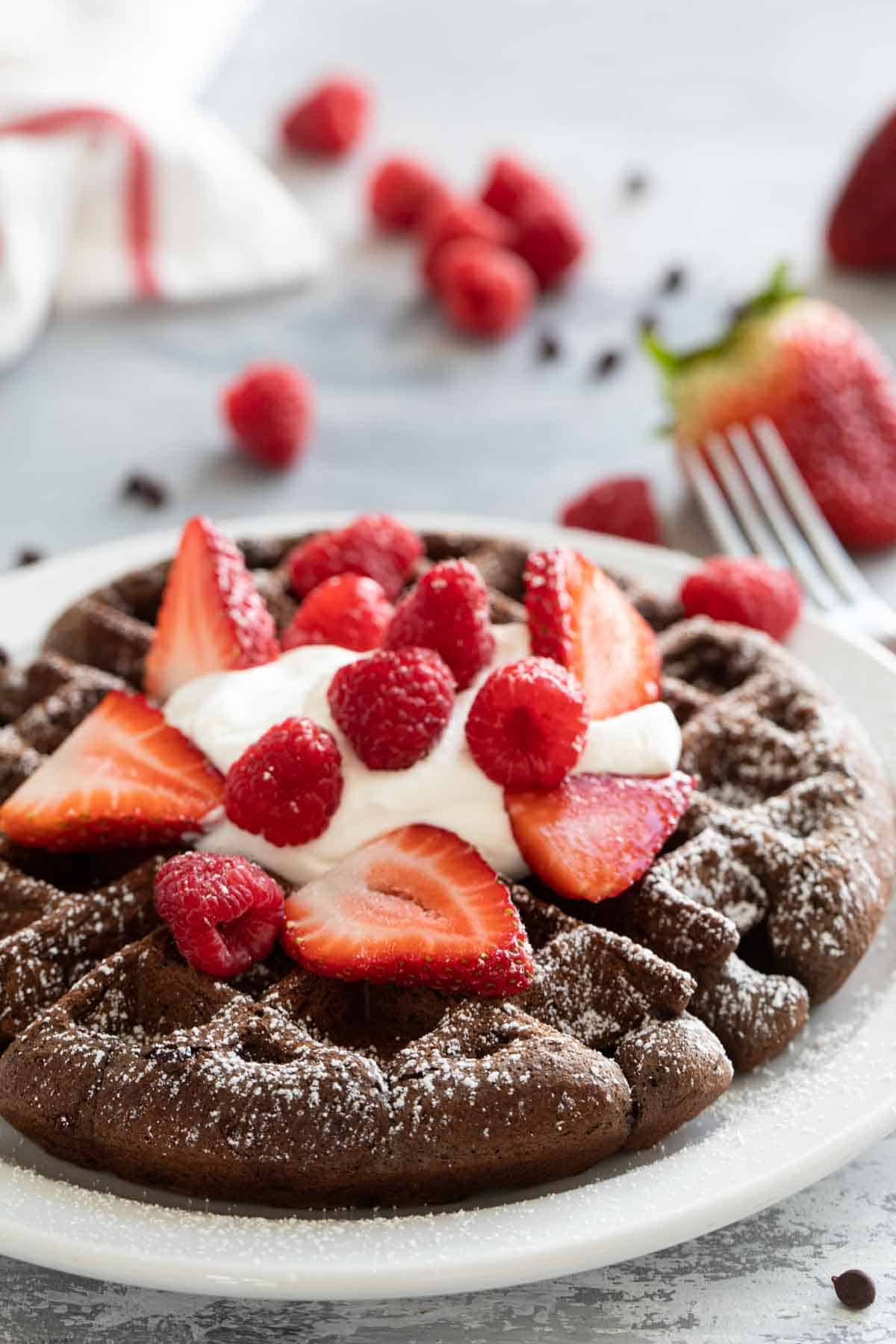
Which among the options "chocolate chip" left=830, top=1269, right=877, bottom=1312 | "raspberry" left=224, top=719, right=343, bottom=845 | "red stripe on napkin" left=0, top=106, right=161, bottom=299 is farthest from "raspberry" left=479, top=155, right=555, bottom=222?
"chocolate chip" left=830, top=1269, right=877, bottom=1312

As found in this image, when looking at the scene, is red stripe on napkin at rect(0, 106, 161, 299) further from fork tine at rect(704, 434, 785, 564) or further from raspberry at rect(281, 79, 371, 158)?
fork tine at rect(704, 434, 785, 564)

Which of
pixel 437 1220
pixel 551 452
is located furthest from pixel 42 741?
pixel 551 452

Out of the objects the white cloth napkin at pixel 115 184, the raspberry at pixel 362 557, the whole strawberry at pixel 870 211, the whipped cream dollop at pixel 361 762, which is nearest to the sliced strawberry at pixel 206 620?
the whipped cream dollop at pixel 361 762

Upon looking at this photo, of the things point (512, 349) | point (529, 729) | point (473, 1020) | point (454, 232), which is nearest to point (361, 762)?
point (529, 729)

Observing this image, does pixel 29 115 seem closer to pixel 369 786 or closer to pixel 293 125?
pixel 293 125

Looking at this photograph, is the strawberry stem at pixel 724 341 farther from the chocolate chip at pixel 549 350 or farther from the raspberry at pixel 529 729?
the raspberry at pixel 529 729
